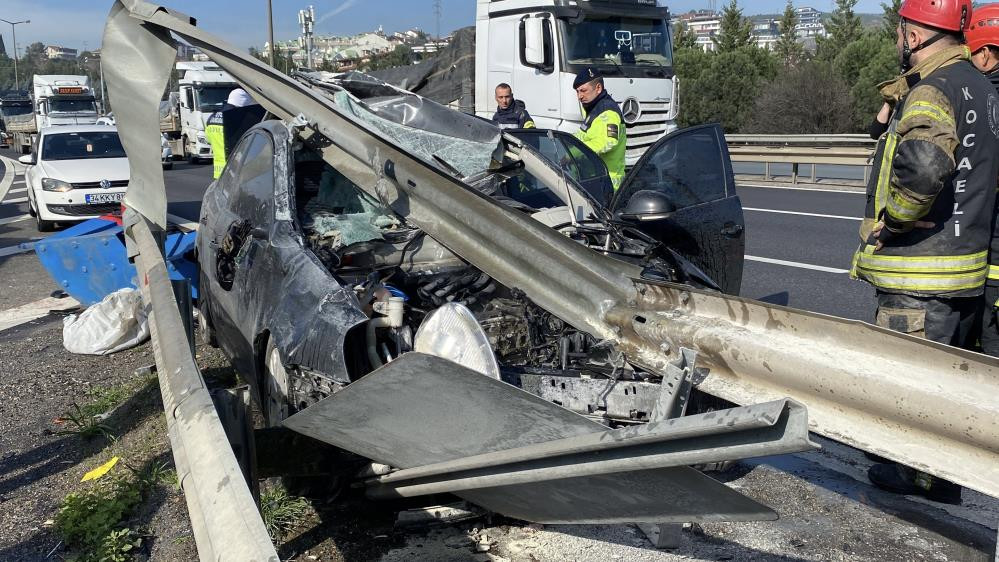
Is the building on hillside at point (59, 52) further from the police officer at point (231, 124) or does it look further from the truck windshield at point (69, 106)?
the police officer at point (231, 124)

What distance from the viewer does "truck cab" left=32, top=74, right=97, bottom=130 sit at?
105 ft

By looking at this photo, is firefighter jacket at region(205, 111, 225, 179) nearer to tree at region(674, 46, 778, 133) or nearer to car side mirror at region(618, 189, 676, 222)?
car side mirror at region(618, 189, 676, 222)

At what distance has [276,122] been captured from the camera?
4.52 m

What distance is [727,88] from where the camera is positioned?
3131 cm

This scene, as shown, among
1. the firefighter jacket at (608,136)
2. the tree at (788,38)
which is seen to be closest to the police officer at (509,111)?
the firefighter jacket at (608,136)

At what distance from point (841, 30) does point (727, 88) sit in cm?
855

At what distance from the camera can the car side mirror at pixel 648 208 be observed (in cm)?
423

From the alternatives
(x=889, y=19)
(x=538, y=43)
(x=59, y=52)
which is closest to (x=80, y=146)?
(x=538, y=43)

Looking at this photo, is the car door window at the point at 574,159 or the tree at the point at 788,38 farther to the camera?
the tree at the point at 788,38

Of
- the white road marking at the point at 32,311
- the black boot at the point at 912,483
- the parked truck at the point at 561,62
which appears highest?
the parked truck at the point at 561,62

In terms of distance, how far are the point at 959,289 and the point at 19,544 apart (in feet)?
13.2

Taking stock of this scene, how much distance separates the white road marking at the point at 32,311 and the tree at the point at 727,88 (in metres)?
25.9

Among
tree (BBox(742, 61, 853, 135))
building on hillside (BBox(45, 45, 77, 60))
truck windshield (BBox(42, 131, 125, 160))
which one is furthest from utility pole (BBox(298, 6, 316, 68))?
building on hillside (BBox(45, 45, 77, 60))

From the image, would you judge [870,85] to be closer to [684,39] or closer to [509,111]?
[684,39]
